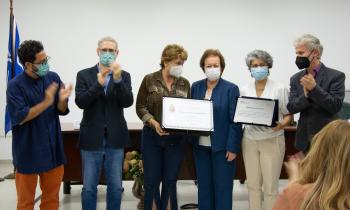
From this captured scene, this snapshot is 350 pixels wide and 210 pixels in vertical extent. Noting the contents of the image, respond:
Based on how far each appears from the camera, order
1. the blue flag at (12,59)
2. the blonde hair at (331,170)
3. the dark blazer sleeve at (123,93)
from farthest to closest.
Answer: the blue flag at (12,59) → the dark blazer sleeve at (123,93) → the blonde hair at (331,170)

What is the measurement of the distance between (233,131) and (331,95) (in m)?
0.78

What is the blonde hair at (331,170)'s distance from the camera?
1264mm

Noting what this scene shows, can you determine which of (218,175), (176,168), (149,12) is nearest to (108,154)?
(176,168)

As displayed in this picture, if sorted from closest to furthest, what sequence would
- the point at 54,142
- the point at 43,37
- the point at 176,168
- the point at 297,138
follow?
the point at 54,142 < the point at 297,138 < the point at 176,168 < the point at 43,37

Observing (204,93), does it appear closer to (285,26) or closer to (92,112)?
(92,112)

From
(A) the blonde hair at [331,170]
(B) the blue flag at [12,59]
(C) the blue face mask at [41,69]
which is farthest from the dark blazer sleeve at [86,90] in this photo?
(B) the blue flag at [12,59]

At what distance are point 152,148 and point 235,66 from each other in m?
3.73

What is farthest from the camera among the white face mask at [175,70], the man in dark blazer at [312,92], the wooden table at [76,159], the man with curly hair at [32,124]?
the wooden table at [76,159]

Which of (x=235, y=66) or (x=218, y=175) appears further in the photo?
(x=235, y=66)

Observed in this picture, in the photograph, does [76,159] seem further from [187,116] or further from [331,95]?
[331,95]

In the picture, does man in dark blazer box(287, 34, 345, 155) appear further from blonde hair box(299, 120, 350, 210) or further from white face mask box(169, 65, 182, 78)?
blonde hair box(299, 120, 350, 210)

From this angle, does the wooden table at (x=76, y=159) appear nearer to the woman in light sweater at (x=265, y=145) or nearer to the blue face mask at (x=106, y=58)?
the woman in light sweater at (x=265, y=145)

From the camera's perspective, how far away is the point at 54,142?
8.96 ft

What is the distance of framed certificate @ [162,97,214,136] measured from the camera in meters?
3.00
